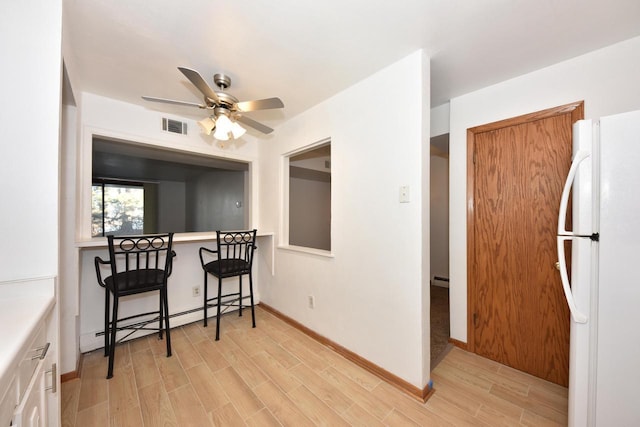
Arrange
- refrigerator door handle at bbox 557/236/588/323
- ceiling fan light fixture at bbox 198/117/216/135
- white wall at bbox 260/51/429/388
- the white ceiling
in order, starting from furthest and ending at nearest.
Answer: ceiling fan light fixture at bbox 198/117/216/135 → white wall at bbox 260/51/429/388 → the white ceiling → refrigerator door handle at bbox 557/236/588/323

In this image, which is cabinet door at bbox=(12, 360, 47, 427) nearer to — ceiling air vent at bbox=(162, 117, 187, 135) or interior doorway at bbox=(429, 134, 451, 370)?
ceiling air vent at bbox=(162, 117, 187, 135)

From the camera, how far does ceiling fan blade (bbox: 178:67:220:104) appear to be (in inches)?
54.1

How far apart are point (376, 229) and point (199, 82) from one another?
5.22 feet

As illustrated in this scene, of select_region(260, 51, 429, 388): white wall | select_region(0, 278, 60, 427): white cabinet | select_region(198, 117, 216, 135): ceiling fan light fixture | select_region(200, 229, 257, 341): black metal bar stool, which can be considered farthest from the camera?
select_region(200, 229, 257, 341): black metal bar stool

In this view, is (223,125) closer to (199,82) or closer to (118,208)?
(199,82)

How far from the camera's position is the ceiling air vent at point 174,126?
8.33 ft

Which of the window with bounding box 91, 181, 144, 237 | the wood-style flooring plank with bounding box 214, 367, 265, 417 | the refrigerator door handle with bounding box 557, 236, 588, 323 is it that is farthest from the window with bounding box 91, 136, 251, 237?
the refrigerator door handle with bounding box 557, 236, 588, 323

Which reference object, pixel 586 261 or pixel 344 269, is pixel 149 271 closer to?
pixel 344 269

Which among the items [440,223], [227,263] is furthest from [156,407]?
[440,223]

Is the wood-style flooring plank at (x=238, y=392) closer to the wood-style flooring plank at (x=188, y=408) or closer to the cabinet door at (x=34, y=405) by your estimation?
the wood-style flooring plank at (x=188, y=408)

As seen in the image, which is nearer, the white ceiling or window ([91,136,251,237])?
the white ceiling

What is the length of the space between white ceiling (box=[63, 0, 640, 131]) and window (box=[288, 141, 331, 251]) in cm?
239

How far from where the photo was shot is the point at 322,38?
1.50 metres

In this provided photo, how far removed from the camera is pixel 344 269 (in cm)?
210
